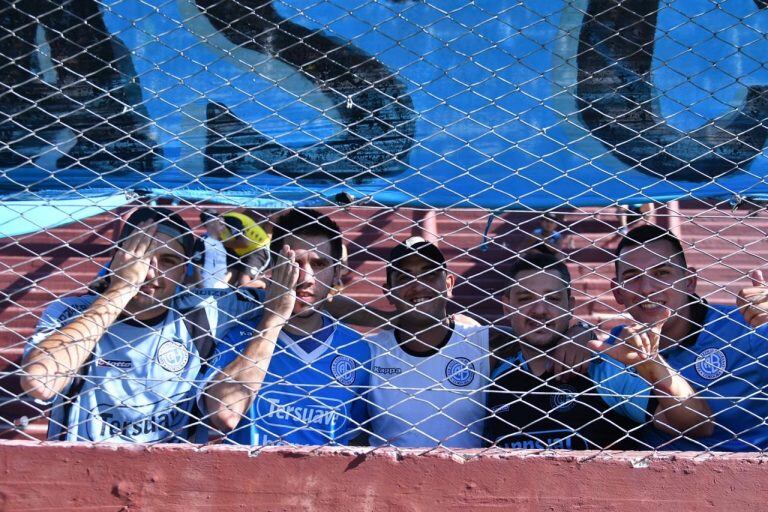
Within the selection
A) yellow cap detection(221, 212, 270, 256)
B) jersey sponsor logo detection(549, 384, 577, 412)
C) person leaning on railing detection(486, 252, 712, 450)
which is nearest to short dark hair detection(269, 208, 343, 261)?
person leaning on railing detection(486, 252, 712, 450)

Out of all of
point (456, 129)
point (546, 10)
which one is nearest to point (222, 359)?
point (456, 129)

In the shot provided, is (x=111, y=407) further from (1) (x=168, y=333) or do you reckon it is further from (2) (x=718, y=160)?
(2) (x=718, y=160)

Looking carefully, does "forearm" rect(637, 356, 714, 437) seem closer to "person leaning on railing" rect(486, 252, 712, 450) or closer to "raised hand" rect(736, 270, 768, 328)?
"person leaning on railing" rect(486, 252, 712, 450)

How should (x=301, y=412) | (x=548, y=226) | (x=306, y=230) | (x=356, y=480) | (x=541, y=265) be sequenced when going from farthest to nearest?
1. (x=548, y=226)
2. (x=306, y=230)
3. (x=541, y=265)
4. (x=301, y=412)
5. (x=356, y=480)

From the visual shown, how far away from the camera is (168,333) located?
2535 mm

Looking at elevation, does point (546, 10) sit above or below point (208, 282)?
above

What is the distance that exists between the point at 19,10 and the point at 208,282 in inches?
48.9

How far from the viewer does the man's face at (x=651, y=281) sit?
8.03 feet

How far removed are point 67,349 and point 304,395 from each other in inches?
27.2

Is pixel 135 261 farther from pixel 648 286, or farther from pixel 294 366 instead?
pixel 648 286

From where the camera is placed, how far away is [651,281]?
2473mm

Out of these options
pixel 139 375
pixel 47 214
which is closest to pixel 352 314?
pixel 139 375

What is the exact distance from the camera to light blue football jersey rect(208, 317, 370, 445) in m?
2.32

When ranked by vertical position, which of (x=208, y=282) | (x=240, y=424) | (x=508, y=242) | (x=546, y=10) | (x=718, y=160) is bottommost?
(x=508, y=242)
